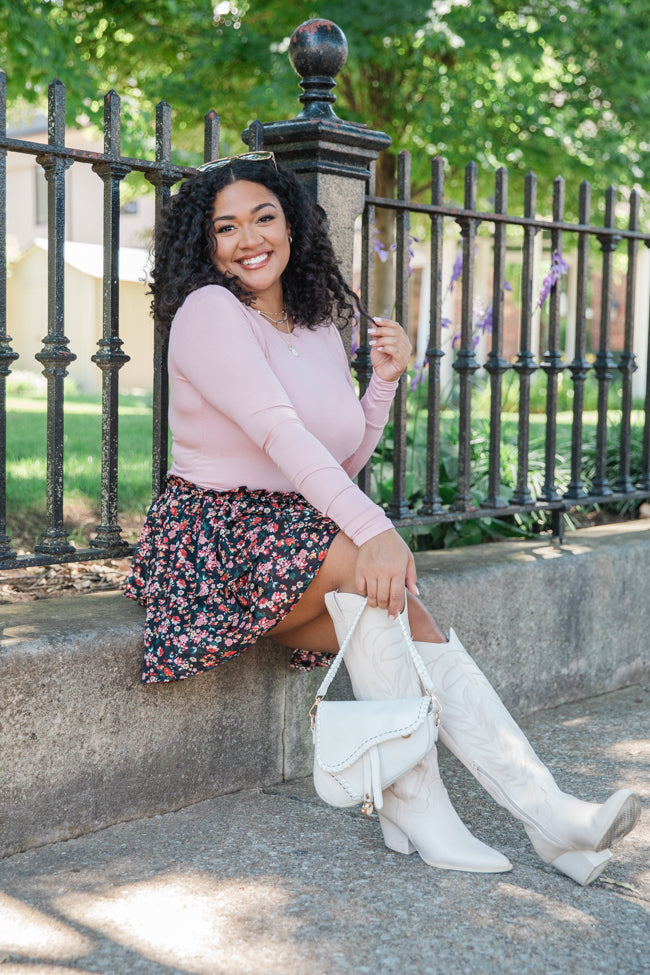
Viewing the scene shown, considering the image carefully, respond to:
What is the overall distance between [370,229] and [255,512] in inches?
45.6

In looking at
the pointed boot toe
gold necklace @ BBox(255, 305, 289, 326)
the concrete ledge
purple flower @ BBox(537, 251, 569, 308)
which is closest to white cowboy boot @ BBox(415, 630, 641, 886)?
the pointed boot toe

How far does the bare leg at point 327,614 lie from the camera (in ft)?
7.66

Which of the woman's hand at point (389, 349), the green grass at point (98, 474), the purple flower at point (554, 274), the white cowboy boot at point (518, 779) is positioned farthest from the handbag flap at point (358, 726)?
the purple flower at point (554, 274)

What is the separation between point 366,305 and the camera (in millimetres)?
3217

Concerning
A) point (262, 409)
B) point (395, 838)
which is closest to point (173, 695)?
point (395, 838)

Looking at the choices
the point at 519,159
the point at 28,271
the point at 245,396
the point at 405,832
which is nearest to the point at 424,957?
the point at 405,832

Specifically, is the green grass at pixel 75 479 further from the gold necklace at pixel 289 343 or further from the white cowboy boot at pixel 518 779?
the white cowboy boot at pixel 518 779

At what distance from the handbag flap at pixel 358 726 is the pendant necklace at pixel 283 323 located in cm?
92

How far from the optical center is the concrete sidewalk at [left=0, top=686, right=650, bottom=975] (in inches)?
75.0

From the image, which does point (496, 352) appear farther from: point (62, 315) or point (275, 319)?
point (62, 315)

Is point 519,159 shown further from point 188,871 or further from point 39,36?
point 188,871

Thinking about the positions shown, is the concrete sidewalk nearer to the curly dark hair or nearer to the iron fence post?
the curly dark hair

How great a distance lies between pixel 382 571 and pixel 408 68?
8.31m

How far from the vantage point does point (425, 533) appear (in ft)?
13.7
